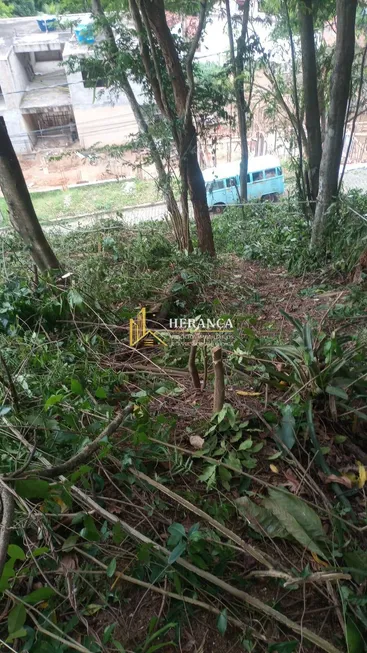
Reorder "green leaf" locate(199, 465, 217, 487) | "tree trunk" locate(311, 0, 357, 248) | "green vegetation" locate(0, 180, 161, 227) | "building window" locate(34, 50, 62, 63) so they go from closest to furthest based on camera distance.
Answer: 1. "green leaf" locate(199, 465, 217, 487)
2. "tree trunk" locate(311, 0, 357, 248)
3. "green vegetation" locate(0, 180, 161, 227)
4. "building window" locate(34, 50, 62, 63)

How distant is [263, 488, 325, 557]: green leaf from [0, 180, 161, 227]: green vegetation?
5.67 meters

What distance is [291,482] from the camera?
1.32m

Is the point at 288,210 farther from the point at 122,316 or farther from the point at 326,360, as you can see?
the point at 326,360

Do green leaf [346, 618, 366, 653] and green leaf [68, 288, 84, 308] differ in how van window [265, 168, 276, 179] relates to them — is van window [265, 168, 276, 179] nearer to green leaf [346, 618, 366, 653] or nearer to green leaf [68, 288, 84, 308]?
green leaf [68, 288, 84, 308]

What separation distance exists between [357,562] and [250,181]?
9.13 meters

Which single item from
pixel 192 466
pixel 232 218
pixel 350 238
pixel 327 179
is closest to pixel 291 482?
pixel 192 466

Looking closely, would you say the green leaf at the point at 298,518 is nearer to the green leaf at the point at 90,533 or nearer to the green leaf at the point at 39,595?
the green leaf at the point at 90,533

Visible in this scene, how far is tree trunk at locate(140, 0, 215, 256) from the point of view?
364 cm

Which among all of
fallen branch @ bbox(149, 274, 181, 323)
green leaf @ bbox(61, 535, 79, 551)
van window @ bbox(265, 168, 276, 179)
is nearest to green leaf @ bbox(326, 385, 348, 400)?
green leaf @ bbox(61, 535, 79, 551)

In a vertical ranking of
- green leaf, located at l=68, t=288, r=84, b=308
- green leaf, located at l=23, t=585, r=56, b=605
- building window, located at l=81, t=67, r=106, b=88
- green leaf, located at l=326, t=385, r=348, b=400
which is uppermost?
building window, located at l=81, t=67, r=106, b=88

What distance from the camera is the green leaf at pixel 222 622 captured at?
3.18ft

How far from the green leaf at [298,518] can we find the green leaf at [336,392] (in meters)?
0.40

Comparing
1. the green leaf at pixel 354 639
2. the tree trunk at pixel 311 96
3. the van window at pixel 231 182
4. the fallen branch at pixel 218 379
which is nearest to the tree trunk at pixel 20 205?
the fallen branch at pixel 218 379

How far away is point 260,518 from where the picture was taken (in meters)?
1.19
